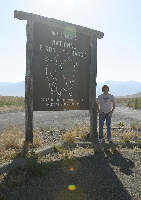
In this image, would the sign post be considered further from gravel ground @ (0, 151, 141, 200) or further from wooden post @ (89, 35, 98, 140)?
gravel ground @ (0, 151, 141, 200)

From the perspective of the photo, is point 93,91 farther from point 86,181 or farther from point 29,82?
point 86,181

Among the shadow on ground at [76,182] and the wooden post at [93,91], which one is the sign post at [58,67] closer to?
the wooden post at [93,91]

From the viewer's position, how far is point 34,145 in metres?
5.19

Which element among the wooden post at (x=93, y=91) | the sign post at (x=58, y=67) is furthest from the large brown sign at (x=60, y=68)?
the wooden post at (x=93, y=91)

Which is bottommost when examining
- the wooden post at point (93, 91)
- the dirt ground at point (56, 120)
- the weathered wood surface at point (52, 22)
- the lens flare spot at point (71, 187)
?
the lens flare spot at point (71, 187)

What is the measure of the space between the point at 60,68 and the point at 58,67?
2.9 inches

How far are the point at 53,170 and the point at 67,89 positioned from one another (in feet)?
9.35

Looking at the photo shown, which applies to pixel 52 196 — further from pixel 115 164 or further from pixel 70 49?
pixel 70 49

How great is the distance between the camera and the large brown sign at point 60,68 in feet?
17.4

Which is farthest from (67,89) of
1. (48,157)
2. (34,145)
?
(48,157)

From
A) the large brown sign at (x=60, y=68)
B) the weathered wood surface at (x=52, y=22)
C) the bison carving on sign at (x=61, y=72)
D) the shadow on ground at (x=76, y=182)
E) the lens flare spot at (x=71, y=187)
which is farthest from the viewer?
the bison carving on sign at (x=61, y=72)

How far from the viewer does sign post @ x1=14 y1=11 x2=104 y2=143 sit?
5.14m

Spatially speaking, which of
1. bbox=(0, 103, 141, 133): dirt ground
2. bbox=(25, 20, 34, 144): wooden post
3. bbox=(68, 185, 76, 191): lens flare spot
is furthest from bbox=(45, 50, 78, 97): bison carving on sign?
bbox=(68, 185, 76, 191): lens flare spot

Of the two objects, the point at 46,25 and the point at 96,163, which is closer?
the point at 96,163
